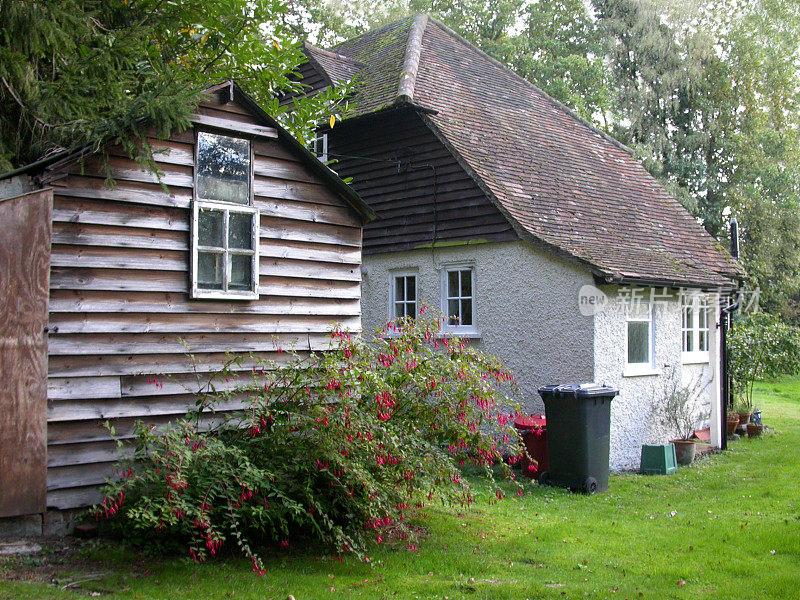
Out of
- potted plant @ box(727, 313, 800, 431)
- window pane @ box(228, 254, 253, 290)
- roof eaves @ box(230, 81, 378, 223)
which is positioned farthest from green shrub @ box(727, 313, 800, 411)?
window pane @ box(228, 254, 253, 290)

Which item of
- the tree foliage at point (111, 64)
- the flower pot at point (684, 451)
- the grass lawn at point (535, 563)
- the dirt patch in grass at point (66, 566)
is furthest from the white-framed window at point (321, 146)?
the dirt patch in grass at point (66, 566)

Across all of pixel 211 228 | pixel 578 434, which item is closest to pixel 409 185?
pixel 578 434

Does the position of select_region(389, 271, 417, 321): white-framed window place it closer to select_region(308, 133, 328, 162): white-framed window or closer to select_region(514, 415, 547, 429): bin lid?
select_region(308, 133, 328, 162): white-framed window

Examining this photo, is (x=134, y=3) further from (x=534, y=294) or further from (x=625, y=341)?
(x=625, y=341)

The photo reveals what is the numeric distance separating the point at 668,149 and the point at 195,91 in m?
25.8

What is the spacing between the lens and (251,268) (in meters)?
8.09

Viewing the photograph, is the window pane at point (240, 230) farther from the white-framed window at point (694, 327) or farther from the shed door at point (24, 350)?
the white-framed window at point (694, 327)

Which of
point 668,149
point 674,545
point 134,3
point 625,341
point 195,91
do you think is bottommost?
point 674,545

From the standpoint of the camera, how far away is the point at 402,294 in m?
Answer: 14.5

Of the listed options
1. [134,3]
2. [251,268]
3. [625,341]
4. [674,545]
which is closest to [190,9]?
[134,3]

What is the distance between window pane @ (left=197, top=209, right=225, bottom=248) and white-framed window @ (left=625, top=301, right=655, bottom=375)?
723cm

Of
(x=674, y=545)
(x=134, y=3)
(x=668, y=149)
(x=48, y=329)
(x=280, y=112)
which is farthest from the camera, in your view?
(x=668, y=149)

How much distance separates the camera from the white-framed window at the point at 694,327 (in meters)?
14.3

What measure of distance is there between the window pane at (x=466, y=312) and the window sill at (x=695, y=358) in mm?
4081
